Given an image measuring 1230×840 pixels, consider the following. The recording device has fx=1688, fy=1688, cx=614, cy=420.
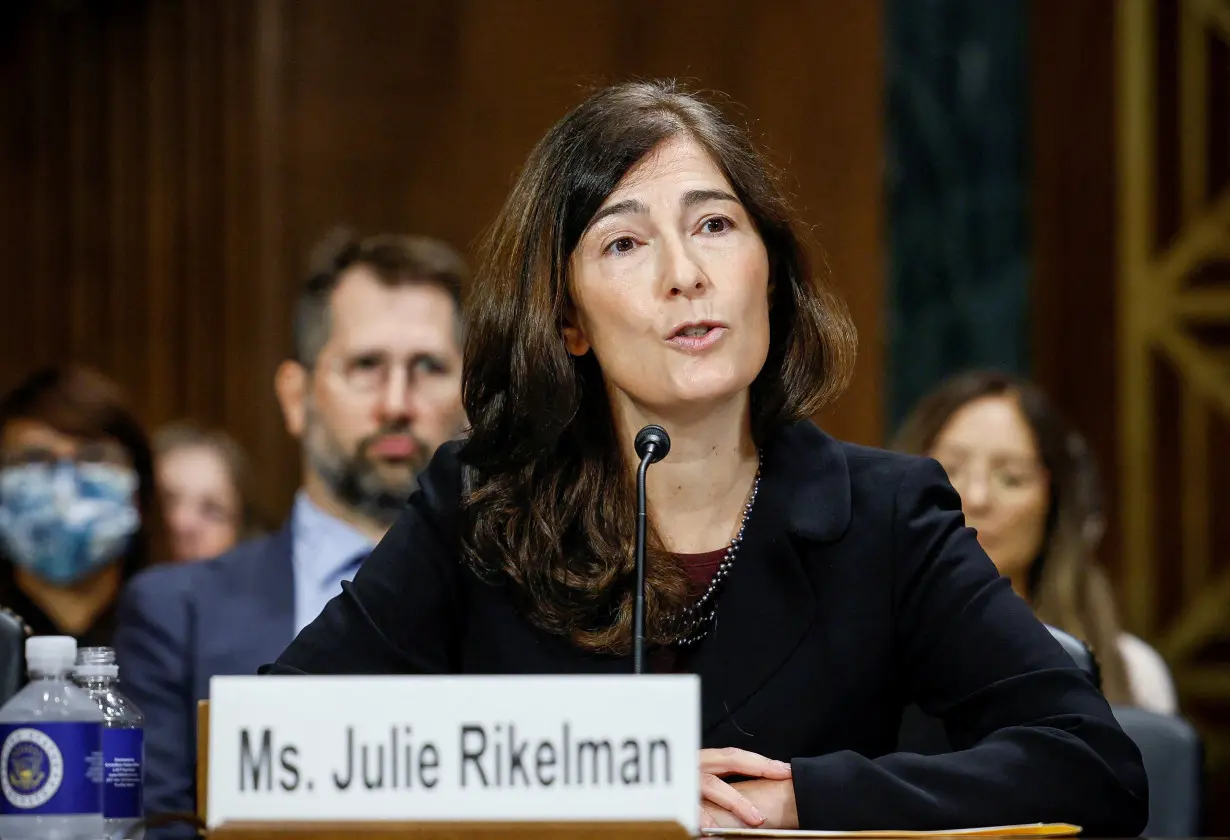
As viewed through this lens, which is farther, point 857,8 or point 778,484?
point 857,8

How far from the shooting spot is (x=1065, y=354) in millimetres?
5234

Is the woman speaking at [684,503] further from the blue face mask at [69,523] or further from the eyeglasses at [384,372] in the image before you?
the blue face mask at [69,523]

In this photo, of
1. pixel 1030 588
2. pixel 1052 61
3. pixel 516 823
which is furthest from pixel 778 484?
pixel 1052 61

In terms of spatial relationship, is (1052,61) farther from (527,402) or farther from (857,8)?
(527,402)

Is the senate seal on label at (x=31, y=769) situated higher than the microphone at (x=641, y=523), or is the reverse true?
the microphone at (x=641, y=523)

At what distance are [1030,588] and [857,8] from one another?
1.96m

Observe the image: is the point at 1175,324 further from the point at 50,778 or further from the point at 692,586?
the point at 50,778

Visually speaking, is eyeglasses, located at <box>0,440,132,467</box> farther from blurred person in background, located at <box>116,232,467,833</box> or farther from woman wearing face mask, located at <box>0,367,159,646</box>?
blurred person in background, located at <box>116,232,467,833</box>

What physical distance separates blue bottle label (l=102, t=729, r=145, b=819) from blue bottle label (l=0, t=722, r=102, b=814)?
0.04 metres

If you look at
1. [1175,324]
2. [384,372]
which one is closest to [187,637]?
[384,372]

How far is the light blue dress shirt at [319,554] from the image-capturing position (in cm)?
305

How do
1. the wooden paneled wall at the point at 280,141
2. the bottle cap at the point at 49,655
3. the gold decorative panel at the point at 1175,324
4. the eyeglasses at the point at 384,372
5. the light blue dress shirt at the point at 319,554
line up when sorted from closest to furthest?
the bottle cap at the point at 49,655 < the light blue dress shirt at the point at 319,554 < the eyeglasses at the point at 384,372 < the wooden paneled wall at the point at 280,141 < the gold decorative panel at the point at 1175,324

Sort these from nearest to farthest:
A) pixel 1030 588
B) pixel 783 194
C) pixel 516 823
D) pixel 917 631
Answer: pixel 516 823, pixel 917 631, pixel 783 194, pixel 1030 588

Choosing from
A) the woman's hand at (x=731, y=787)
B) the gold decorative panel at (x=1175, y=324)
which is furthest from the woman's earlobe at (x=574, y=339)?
the gold decorative panel at (x=1175, y=324)
